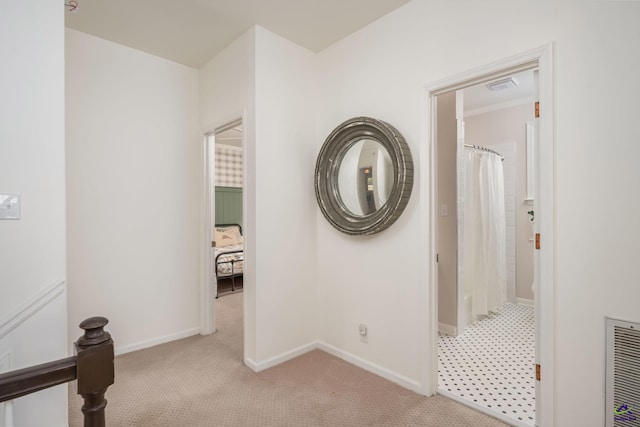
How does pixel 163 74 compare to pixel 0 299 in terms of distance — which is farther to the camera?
pixel 163 74

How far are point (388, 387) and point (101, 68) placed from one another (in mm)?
3409

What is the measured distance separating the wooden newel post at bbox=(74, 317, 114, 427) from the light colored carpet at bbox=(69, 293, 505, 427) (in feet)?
3.59

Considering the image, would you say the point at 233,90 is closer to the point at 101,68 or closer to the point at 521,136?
the point at 101,68

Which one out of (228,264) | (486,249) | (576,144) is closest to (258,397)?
(576,144)

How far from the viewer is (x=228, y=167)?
659 centimetres

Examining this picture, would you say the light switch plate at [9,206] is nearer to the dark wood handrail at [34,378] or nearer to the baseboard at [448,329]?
the dark wood handrail at [34,378]

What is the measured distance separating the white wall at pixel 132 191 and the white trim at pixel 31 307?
45.4 inches

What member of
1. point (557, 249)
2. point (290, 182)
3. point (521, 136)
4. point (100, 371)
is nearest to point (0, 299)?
point (100, 371)

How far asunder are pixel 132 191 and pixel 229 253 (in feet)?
7.50

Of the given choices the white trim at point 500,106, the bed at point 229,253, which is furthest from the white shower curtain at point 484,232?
the bed at point 229,253

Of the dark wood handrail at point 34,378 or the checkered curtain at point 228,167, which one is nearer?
the dark wood handrail at point 34,378

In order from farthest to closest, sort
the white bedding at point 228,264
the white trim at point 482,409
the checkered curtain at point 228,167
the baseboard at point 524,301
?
the checkered curtain at point 228,167 < the white bedding at point 228,264 < the baseboard at point 524,301 < the white trim at point 482,409

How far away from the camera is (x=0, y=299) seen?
160cm

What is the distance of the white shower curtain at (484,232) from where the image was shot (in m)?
3.62
